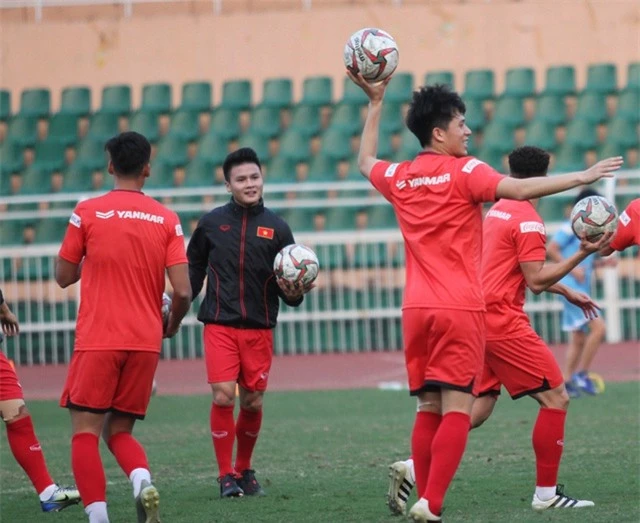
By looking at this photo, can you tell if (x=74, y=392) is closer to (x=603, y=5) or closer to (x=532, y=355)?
(x=532, y=355)

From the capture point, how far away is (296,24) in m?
21.4

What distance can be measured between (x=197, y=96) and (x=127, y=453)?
14479 millimetres

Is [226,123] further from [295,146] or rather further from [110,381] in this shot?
[110,381]

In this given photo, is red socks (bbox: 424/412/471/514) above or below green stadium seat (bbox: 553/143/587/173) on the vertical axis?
below


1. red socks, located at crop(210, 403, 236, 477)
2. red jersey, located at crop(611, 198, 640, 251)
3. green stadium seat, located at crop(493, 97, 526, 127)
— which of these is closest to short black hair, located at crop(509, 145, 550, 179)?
red jersey, located at crop(611, 198, 640, 251)

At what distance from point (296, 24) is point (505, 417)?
11047 millimetres

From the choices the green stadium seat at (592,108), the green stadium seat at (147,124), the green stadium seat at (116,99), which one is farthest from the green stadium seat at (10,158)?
the green stadium seat at (592,108)

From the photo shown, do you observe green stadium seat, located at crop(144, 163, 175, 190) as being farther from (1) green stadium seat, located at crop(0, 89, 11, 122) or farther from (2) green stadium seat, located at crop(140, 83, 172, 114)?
(1) green stadium seat, located at crop(0, 89, 11, 122)

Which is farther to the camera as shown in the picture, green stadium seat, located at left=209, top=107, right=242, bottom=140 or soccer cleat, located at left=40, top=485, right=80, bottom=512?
green stadium seat, located at left=209, top=107, right=242, bottom=140

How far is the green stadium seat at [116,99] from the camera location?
20.9m

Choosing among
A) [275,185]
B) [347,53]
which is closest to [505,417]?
[347,53]

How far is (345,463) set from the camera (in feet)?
30.7

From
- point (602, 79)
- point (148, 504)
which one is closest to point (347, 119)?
point (602, 79)

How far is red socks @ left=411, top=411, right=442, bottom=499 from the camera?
6648 mm
